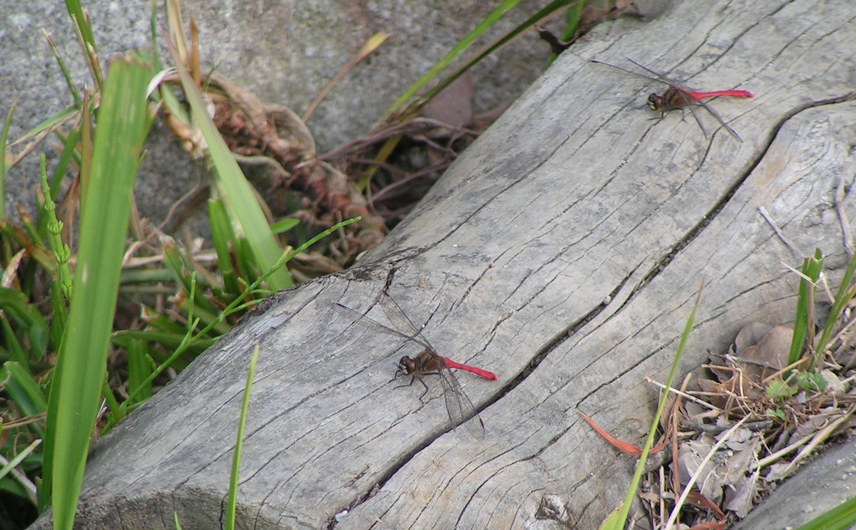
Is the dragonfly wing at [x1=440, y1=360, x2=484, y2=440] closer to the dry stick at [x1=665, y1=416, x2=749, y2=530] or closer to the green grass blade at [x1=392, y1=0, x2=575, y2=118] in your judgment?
the dry stick at [x1=665, y1=416, x2=749, y2=530]

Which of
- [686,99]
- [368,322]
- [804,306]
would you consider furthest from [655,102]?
[368,322]

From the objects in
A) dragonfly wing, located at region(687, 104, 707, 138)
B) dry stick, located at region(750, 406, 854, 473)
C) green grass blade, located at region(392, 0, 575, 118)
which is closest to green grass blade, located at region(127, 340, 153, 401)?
green grass blade, located at region(392, 0, 575, 118)

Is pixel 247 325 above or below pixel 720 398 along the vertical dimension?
above

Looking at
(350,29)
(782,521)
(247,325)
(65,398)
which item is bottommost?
(782,521)

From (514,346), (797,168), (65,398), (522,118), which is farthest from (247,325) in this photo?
(797,168)

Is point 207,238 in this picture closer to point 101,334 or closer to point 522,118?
point 522,118

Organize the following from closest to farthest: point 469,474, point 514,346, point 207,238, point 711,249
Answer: point 469,474 < point 514,346 < point 711,249 < point 207,238
